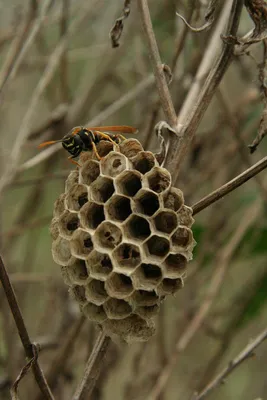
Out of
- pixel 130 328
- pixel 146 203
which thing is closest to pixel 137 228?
pixel 146 203

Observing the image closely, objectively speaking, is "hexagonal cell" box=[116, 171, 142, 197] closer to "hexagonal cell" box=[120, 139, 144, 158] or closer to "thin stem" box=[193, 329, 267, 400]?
"hexagonal cell" box=[120, 139, 144, 158]

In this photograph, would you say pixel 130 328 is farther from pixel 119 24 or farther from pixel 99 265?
pixel 119 24

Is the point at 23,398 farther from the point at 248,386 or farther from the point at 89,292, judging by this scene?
the point at 248,386

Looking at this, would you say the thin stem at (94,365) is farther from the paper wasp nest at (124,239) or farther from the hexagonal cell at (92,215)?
the hexagonal cell at (92,215)

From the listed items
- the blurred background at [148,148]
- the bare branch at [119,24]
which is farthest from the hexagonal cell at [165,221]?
the blurred background at [148,148]

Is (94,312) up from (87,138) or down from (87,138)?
down

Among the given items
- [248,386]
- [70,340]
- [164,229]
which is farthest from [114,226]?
[248,386]
